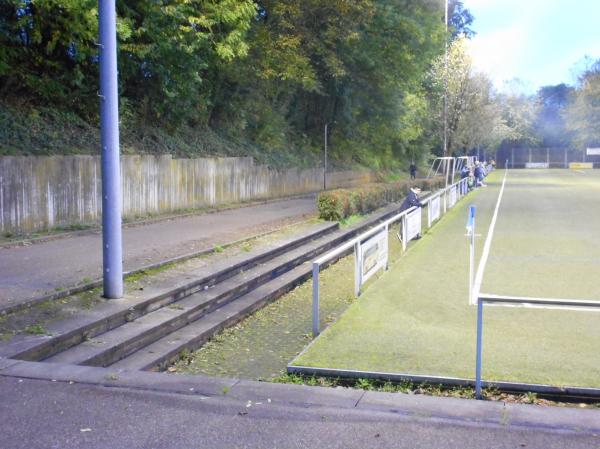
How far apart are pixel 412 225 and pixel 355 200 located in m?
4.68

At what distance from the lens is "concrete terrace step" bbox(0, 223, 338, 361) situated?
265 inches

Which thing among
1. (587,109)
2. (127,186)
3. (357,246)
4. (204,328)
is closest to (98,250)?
(204,328)

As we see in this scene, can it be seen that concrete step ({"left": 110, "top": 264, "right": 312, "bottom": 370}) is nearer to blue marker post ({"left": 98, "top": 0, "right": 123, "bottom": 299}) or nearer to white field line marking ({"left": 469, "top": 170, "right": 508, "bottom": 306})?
blue marker post ({"left": 98, "top": 0, "right": 123, "bottom": 299})

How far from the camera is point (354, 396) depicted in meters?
5.41

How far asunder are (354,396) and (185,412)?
1.32 m

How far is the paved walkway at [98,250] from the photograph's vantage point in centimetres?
947

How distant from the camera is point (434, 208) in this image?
22.6 m

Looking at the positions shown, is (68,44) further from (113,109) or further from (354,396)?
(354,396)

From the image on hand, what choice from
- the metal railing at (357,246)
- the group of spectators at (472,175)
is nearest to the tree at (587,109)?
the group of spectators at (472,175)

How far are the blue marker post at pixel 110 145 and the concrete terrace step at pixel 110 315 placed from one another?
435mm

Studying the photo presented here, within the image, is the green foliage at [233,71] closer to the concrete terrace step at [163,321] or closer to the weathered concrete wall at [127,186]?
the weathered concrete wall at [127,186]

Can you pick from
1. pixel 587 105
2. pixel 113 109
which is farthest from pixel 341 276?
pixel 587 105

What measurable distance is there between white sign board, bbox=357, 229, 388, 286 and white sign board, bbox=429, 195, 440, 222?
8769 mm

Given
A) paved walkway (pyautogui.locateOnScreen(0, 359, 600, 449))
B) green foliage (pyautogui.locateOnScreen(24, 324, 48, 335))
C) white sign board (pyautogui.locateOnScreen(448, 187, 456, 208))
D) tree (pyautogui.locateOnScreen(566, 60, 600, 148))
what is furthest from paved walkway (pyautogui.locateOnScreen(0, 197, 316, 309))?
tree (pyautogui.locateOnScreen(566, 60, 600, 148))
